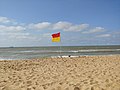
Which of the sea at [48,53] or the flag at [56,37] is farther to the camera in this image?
the sea at [48,53]

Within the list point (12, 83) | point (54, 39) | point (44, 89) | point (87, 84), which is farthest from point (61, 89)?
point (54, 39)

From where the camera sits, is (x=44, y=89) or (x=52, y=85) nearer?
(x=44, y=89)

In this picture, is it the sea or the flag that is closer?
the flag

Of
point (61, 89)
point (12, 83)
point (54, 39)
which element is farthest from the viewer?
point (54, 39)

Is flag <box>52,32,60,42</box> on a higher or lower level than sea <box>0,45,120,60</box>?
higher

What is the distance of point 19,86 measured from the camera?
233 inches

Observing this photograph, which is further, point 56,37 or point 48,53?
point 48,53

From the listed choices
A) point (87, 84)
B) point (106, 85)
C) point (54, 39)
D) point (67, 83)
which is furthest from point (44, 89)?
point (54, 39)

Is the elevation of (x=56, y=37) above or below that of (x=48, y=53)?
above

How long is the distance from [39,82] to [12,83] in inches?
38.1

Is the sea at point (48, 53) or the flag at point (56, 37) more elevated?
the flag at point (56, 37)

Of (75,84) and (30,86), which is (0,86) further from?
(75,84)

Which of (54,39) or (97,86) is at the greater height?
(54,39)

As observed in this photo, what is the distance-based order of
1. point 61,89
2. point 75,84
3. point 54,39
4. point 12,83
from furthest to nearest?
point 54,39
point 12,83
point 75,84
point 61,89
